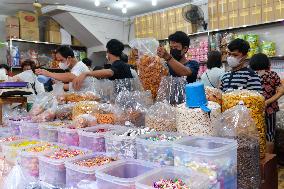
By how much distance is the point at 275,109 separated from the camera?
3.09 metres

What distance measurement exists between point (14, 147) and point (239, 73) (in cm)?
159

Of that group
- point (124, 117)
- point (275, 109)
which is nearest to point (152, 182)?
point (124, 117)

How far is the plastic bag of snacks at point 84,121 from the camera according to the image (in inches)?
58.0

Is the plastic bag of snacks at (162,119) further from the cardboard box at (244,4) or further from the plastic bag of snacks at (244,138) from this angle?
the cardboard box at (244,4)

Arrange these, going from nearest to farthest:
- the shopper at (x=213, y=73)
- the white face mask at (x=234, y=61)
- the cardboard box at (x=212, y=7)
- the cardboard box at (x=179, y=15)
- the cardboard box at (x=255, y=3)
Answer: the white face mask at (x=234, y=61)
the shopper at (x=213, y=73)
the cardboard box at (x=255, y=3)
the cardboard box at (x=212, y=7)
the cardboard box at (x=179, y=15)

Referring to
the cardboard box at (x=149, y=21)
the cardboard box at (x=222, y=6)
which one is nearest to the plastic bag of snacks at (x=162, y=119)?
the cardboard box at (x=222, y=6)

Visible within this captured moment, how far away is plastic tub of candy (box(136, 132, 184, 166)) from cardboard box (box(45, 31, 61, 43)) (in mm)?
5552

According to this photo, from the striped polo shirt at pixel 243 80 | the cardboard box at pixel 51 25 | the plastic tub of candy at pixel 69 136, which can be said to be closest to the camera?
the plastic tub of candy at pixel 69 136

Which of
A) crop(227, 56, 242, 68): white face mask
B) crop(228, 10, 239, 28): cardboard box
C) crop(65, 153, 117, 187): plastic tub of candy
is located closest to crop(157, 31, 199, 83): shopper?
crop(227, 56, 242, 68): white face mask

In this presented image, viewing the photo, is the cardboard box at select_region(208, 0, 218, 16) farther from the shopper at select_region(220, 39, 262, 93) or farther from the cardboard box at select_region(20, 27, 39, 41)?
the cardboard box at select_region(20, 27, 39, 41)

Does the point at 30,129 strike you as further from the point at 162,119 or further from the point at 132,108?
the point at 162,119

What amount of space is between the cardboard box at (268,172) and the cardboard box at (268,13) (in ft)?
11.7

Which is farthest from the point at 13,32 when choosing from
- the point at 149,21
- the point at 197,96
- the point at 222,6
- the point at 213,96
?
the point at 197,96

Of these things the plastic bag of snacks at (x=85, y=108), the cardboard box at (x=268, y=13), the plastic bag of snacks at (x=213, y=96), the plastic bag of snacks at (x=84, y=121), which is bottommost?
the plastic bag of snacks at (x=84, y=121)
